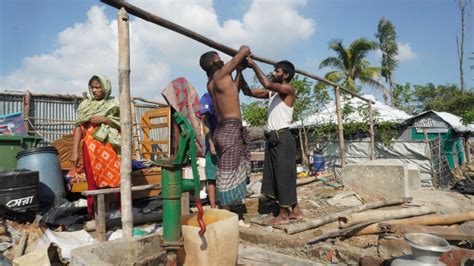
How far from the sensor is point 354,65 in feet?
71.7

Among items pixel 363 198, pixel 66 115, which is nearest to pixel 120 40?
pixel 363 198

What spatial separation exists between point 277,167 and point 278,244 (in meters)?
1.04

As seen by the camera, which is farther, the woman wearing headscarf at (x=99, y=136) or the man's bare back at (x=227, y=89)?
the woman wearing headscarf at (x=99, y=136)

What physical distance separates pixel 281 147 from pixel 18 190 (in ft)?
9.99

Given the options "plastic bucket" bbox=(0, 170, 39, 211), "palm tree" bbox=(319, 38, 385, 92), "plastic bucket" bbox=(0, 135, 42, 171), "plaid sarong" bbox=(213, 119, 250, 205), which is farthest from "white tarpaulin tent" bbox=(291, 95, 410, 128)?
"plastic bucket" bbox=(0, 170, 39, 211)

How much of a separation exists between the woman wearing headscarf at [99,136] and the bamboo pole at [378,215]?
2.69m

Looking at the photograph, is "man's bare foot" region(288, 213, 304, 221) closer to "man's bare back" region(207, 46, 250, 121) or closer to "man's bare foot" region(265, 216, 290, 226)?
"man's bare foot" region(265, 216, 290, 226)

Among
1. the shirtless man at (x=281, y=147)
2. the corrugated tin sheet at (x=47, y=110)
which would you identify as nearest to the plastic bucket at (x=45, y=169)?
the shirtless man at (x=281, y=147)

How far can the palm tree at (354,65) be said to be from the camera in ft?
70.0

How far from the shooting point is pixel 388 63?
27.5 meters

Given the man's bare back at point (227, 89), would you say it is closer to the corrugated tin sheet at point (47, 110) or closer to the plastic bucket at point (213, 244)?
the plastic bucket at point (213, 244)

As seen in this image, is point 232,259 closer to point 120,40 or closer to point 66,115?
point 120,40

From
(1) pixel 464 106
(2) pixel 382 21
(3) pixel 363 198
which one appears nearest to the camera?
(3) pixel 363 198

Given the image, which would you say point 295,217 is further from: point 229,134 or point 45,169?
point 45,169
